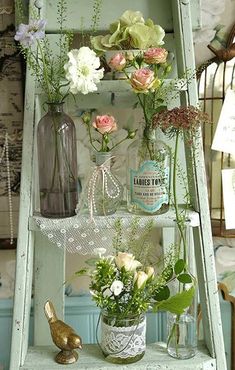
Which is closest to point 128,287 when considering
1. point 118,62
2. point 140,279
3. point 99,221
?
point 140,279

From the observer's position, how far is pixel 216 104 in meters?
1.60

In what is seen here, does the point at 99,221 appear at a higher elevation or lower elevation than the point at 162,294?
higher

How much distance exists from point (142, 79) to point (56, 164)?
0.28 metres

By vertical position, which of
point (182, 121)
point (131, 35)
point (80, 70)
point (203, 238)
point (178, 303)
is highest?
point (131, 35)

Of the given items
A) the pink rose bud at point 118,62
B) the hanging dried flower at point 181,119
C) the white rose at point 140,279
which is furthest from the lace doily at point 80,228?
the pink rose bud at point 118,62

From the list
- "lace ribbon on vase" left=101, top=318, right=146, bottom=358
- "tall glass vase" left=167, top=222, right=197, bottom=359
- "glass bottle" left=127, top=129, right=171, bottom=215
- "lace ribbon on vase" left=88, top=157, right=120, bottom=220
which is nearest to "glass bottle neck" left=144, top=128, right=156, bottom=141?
"glass bottle" left=127, top=129, right=171, bottom=215

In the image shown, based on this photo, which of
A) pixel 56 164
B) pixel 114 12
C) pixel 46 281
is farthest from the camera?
pixel 46 281

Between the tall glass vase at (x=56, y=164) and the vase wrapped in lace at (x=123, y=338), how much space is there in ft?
0.85

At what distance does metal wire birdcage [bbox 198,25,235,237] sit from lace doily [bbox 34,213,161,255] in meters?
0.33

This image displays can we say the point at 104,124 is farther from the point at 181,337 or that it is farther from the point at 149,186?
the point at 181,337

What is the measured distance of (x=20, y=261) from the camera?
4.36 ft

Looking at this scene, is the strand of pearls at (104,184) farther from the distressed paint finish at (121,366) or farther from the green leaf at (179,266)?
the distressed paint finish at (121,366)

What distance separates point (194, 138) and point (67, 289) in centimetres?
62

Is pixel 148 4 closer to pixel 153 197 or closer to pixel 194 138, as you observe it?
pixel 194 138
